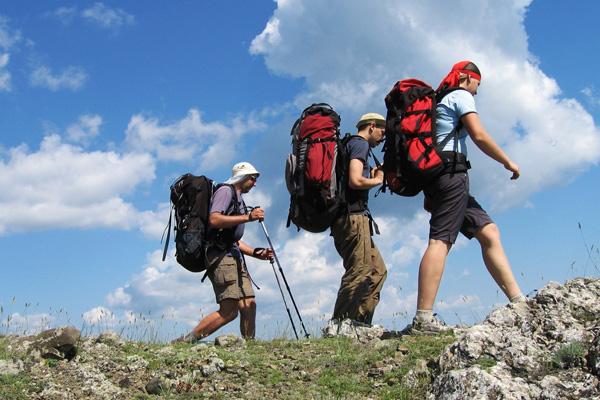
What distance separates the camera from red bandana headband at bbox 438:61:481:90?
783 centimetres

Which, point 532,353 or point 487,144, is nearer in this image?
point 532,353

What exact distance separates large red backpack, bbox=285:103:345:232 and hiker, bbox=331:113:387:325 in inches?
6.2

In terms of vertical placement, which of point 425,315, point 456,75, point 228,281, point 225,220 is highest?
point 456,75

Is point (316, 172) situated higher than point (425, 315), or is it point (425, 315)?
point (316, 172)

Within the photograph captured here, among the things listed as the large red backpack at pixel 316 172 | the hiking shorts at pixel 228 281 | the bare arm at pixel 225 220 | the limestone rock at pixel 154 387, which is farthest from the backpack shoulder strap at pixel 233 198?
the limestone rock at pixel 154 387

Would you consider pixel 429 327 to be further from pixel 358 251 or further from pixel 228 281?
pixel 228 281

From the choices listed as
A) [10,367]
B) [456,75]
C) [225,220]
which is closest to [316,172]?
[225,220]

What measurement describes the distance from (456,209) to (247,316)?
3256mm

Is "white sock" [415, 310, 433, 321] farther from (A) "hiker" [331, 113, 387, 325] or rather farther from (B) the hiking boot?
(A) "hiker" [331, 113, 387, 325]

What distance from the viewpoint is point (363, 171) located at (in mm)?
8555

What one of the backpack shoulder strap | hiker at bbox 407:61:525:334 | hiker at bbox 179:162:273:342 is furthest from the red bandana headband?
the backpack shoulder strap

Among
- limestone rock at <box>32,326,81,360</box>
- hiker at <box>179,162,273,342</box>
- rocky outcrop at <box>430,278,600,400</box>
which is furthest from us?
hiker at <box>179,162,273,342</box>

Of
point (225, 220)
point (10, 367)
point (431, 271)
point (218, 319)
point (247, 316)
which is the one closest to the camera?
point (10, 367)

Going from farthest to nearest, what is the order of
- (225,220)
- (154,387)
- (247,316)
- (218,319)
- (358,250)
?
1. (247,316)
2. (218,319)
3. (225,220)
4. (358,250)
5. (154,387)
